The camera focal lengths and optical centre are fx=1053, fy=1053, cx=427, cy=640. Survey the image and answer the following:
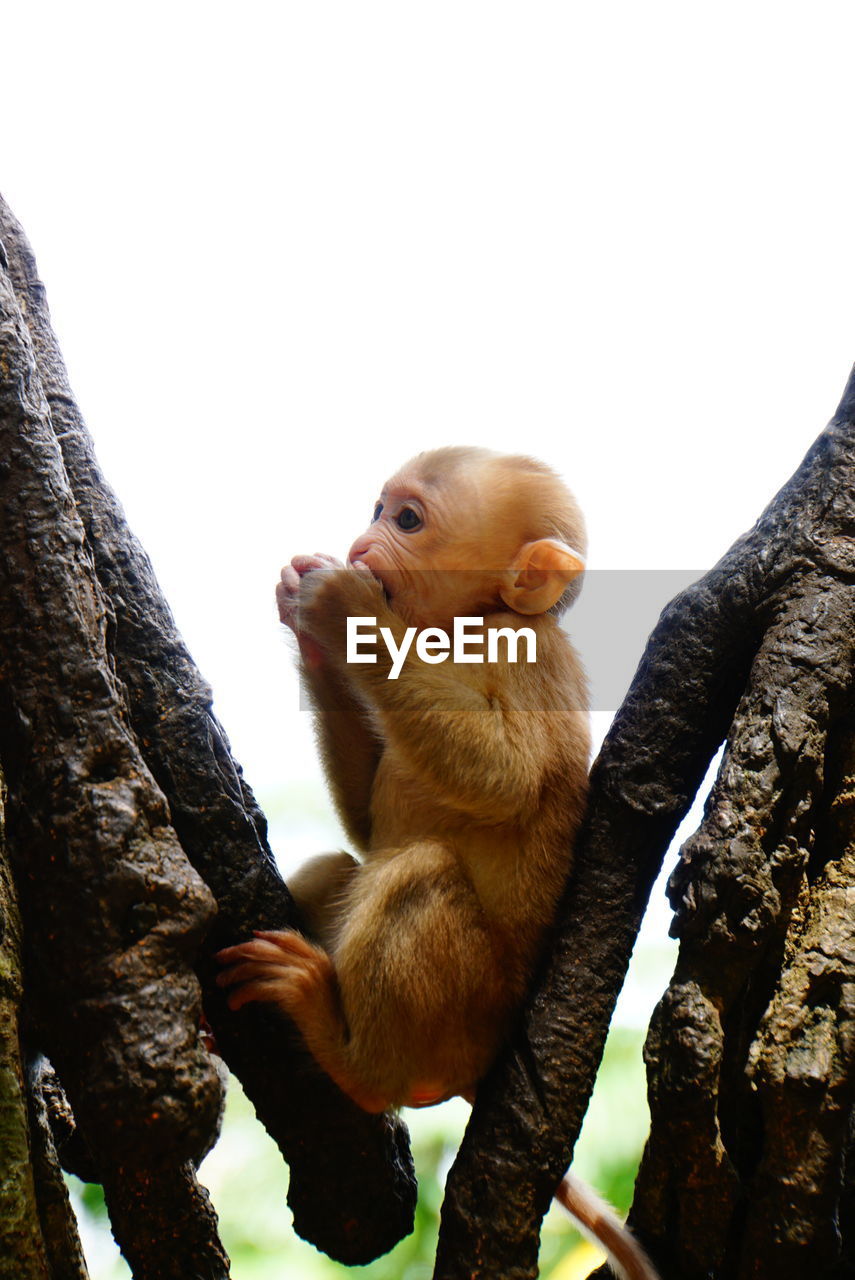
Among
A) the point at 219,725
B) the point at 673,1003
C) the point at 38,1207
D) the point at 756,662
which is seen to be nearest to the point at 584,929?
the point at 673,1003

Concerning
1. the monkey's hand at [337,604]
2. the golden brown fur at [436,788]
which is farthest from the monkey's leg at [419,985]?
the monkey's hand at [337,604]

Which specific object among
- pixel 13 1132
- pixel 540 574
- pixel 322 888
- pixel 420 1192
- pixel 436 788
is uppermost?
pixel 540 574

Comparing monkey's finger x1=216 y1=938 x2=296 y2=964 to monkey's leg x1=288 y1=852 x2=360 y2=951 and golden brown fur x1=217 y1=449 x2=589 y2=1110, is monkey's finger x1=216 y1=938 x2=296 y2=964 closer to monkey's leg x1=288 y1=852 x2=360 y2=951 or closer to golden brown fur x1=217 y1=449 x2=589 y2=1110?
golden brown fur x1=217 y1=449 x2=589 y2=1110

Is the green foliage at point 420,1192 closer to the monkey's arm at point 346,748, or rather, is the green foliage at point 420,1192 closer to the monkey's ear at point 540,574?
the monkey's arm at point 346,748

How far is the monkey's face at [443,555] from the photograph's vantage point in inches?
102

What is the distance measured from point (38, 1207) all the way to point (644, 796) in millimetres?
1351

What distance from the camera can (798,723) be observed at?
1990 millimetres

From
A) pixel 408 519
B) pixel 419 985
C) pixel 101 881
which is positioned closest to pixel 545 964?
pixel 419 985

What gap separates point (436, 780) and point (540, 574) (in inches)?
22.3

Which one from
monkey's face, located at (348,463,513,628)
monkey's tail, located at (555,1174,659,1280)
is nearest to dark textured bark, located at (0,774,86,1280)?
monkey's tail, located at (555,1174,659,1280)

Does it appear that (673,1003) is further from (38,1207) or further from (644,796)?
(38,1207)

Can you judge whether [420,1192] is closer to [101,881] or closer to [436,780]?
[436,780]

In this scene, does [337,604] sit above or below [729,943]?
above

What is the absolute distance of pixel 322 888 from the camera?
253 cm
